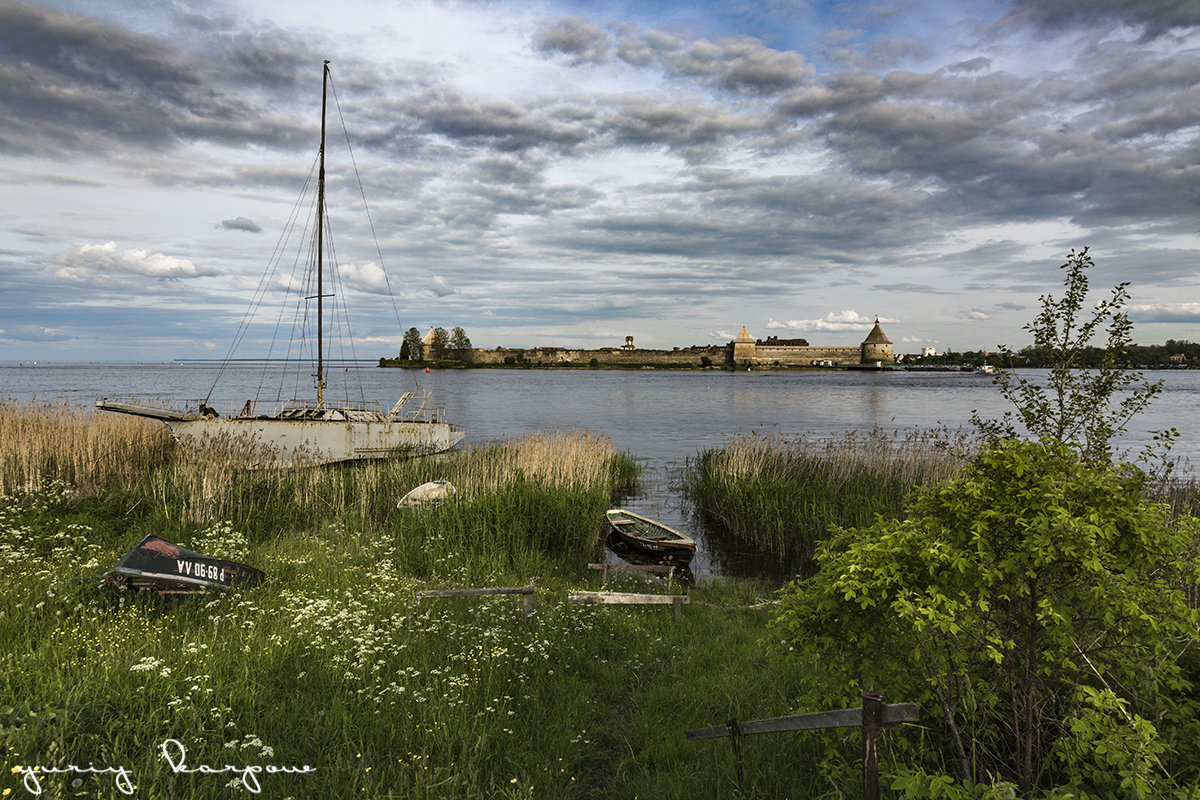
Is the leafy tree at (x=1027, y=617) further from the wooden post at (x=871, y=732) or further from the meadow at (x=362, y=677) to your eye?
the meadow at (x=362, y=677)

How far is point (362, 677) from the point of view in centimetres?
611

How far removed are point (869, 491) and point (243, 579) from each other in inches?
583

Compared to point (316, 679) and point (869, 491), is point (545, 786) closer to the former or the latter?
point (316, 679)

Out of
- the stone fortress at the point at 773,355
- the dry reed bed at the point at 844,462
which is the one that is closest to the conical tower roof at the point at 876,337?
the stone fortress at the point at 773,355

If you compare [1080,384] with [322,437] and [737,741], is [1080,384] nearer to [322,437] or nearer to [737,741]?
[737,741]

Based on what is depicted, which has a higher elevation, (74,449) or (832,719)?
(832,719)

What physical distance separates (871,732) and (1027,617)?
1.34 m

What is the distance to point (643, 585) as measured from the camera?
12320 millimetres

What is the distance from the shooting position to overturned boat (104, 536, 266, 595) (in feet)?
24.6

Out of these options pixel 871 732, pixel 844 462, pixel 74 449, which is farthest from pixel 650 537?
pixel 74 449

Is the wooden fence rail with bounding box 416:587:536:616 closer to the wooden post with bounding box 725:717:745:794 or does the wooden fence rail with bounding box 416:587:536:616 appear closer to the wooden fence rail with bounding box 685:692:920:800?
the wooden post with bounding box 725:717:745:794

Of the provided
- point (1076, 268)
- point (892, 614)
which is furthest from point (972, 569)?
point (1076, 268)

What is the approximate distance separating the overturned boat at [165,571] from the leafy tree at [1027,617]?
7.19 metres

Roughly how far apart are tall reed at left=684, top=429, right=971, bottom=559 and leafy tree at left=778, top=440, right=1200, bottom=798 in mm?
11600
